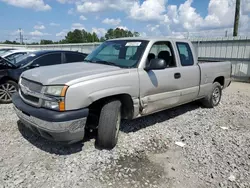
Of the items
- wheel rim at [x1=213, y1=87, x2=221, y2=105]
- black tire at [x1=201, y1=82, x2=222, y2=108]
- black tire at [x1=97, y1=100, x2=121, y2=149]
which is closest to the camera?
black tire at [x1=97, y1=100, x2=121, y2=149]

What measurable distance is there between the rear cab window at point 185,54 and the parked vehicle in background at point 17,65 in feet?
12.4

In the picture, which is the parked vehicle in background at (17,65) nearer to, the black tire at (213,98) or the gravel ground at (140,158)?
the gravel ground at (140,158)

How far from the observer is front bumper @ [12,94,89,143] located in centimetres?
283

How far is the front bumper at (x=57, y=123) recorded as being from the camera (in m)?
2.83

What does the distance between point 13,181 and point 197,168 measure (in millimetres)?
2489

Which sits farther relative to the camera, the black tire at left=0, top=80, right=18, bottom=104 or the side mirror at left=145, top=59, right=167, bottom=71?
the black tire at left=0, top=80, right=18, bottom=104

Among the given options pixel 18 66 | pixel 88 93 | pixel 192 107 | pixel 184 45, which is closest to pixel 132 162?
pixel 88 93

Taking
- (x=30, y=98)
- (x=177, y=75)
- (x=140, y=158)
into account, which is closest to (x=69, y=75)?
(x=30, y=98)

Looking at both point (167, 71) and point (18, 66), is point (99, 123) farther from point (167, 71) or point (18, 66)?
point (18, 66)

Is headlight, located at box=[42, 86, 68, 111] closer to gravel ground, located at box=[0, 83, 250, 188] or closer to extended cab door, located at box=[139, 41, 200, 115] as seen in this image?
gravel ground, located at box=[0, 83, 250, 188]

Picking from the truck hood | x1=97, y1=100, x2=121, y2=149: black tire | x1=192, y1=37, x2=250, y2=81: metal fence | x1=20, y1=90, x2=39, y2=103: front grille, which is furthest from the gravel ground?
x1=192, y1=37, x2=250, y2=81: metal fence

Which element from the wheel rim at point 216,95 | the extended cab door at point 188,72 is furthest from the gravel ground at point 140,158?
the wheel rim at point 216,95

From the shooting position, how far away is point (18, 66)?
6.09 meters

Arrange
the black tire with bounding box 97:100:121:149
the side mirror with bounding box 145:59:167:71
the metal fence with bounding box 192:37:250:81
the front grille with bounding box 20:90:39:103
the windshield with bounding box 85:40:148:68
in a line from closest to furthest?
the front grille with bounding box 20:90:39:103 → the black tire with bounding box 97:100:121:149 → the side mirror with bounding box 145:59:167:71 → the windshield with bounding box 85:40:148:68 → the metal fence with bounding box 192:37:250:81
